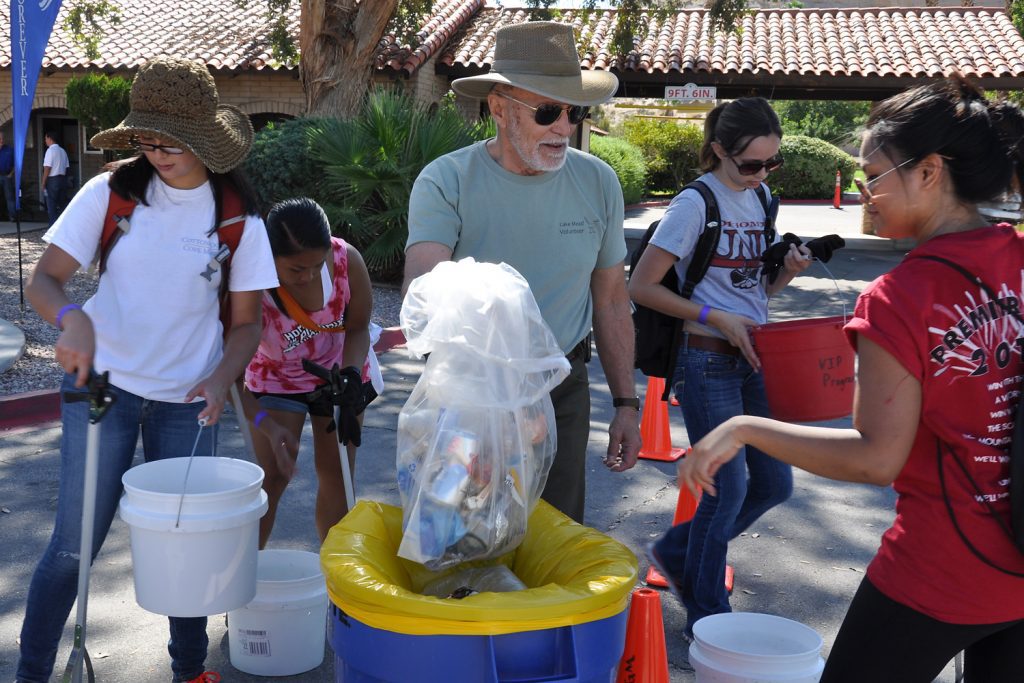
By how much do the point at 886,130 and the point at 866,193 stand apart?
0.14 m

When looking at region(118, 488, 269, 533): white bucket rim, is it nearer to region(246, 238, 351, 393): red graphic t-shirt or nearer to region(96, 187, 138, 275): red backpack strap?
region(96, 187, 138, 275): red backpack strap

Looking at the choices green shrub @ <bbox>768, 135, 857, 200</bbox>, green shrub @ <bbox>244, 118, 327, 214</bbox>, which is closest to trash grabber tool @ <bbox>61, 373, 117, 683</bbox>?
green shrub @ <bbox>244, 118, 327, 214</bbox>

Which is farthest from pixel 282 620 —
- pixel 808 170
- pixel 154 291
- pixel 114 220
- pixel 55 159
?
pixel 808 170

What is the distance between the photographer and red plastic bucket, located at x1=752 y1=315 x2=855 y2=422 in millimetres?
3445

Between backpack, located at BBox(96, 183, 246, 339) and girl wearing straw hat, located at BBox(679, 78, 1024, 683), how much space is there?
1589 mm

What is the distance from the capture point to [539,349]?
8.36 ft

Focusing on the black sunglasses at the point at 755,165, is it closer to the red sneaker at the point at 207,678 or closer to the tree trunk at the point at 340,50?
the red sneaker at the point at 207,678

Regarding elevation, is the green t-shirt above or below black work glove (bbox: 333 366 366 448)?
above

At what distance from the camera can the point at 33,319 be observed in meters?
10.3

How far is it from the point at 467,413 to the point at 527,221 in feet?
2.94

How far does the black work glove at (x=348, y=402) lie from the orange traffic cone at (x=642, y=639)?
3.28 ft

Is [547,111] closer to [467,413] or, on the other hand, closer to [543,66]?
[543,66]

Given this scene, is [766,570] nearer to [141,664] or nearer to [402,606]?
[141,664]

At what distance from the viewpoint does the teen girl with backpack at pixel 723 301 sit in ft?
12.6
